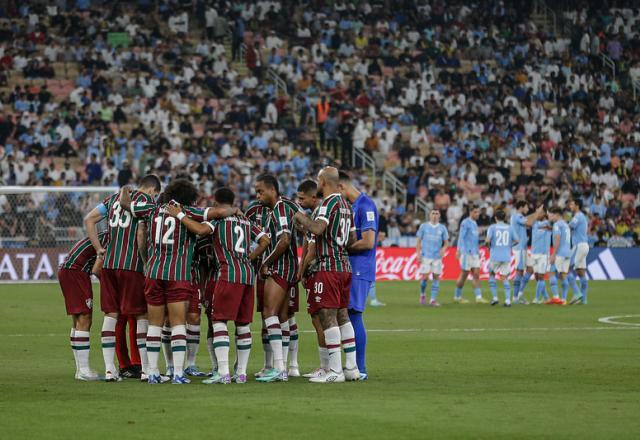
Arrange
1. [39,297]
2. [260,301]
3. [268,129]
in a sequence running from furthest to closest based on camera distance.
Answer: [268,129]
[39,297]
[260,301]

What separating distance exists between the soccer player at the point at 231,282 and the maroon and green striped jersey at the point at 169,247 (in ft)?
0.45

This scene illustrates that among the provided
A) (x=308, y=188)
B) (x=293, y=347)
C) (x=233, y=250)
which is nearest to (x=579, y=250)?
(x=293, y=347)

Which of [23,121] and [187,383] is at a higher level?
[23,121]

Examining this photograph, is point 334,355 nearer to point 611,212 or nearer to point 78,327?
point 78,327

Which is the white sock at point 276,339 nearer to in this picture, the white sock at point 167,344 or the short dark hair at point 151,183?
the white sock at point 167,344


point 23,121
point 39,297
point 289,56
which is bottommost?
point 39,297

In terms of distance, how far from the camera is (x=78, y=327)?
1348cm

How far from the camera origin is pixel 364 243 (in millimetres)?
13492

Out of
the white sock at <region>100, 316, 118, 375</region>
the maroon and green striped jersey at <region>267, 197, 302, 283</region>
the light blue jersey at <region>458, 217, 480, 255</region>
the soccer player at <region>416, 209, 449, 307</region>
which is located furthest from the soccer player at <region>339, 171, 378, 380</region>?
the light blue jersey at <region>458, 217, 480, 255</region>

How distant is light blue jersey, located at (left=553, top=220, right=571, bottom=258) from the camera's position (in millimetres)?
29688

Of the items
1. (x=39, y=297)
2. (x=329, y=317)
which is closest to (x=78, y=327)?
(x=329, y=317)

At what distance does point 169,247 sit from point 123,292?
3.16 ft

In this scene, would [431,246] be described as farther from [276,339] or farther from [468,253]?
[276,339]

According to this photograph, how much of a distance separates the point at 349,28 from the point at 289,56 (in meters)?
4.13
